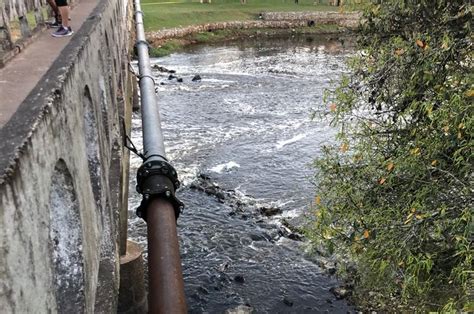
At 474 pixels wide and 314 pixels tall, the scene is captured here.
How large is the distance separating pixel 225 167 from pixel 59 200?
1465 cm

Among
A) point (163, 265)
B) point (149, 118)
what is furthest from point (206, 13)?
point (163, 265)

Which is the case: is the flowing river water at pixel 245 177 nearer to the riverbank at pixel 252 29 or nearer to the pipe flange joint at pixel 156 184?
the pipe flange joint at pixel 156 184

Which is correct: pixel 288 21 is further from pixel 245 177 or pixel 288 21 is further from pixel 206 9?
pixel 245 177

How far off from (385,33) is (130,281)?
21.2ft

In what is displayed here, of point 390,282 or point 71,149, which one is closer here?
point 71,149

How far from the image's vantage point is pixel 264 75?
107ft

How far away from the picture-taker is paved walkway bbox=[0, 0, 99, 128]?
15.4 feet

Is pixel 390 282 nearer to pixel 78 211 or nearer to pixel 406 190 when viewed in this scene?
pixel 406 190

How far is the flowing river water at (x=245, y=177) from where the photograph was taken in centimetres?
1265

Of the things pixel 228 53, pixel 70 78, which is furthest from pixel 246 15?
pixel 70 78

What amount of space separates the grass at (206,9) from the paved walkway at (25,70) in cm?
3697

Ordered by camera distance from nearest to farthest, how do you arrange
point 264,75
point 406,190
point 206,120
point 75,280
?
point 75,280
point 406,190
point 206,120
point 264,75

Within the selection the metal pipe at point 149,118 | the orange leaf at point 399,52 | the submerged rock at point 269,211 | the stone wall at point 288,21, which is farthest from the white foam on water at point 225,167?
the stone wall at point 288,21

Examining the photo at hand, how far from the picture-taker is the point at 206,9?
51.3 metres
